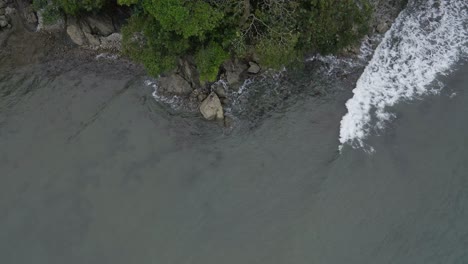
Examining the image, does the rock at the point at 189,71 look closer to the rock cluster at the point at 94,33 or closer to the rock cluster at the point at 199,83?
the rock cluster at the point at 199,83

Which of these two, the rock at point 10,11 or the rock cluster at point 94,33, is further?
the rock at point 10,11

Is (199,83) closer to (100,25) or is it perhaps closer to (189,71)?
(189,71)

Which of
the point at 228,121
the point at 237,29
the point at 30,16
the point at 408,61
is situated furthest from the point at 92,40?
the point at 408,61

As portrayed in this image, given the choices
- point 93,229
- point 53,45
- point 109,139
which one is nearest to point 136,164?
point 109,139

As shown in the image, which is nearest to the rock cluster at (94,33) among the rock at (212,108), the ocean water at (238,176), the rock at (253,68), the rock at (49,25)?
the rock at (49,25)

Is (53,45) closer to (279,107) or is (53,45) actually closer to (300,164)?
(279,107)

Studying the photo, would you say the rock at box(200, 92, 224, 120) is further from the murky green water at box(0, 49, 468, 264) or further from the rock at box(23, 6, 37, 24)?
the rock at box(23, 6, 37, 24)

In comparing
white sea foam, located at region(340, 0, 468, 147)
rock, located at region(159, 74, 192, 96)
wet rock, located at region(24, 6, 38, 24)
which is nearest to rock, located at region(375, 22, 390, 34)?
white sea foam, located at region(340, 0, 468, 147)
